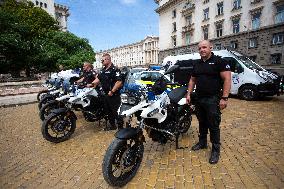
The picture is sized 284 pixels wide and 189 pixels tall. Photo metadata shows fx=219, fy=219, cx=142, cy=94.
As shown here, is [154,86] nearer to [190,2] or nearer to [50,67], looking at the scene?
[50,67]

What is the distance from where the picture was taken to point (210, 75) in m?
4.02

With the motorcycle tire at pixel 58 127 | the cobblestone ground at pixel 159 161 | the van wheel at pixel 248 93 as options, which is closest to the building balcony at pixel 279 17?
the van wheel at pixel 248 93

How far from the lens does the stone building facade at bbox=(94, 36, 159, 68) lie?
124575 millimetres

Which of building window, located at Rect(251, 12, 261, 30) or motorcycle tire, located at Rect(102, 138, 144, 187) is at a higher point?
building window, located at Rect(251, 12, 261, 30)

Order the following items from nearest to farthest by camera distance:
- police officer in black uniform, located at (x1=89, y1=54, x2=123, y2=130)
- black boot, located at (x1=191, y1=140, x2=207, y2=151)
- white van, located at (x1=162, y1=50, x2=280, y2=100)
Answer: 1. black boot, located at (x1=191, y1=140, x2=207, y2=151)
2. police officer in black uniform, located at (x1=89, y1=54, x2=123, y2=130)
3. white van, located at (x1=162, y1=50, x2=280, y2=100)

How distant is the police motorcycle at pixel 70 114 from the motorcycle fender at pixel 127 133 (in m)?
2.70

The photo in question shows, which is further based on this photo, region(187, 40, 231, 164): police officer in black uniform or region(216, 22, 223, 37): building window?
region(216, 22, 223, 37): building window

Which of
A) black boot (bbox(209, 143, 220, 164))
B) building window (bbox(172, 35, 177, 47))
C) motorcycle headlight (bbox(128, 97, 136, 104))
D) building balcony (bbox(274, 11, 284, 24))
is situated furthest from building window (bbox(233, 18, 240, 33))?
motorcycle headlight (bbox(128, 97, 136, 104))

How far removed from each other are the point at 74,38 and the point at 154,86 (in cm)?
3970

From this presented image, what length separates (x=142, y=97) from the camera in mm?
3834

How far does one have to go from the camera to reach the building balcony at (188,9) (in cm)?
4183

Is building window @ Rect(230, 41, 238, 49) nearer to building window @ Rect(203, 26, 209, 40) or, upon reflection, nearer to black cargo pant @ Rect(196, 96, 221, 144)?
building window @ Rect(203, 26, 209, 40)

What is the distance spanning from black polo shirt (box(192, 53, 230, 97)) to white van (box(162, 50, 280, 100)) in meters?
6.73

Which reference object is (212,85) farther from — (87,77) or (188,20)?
(188,20)
